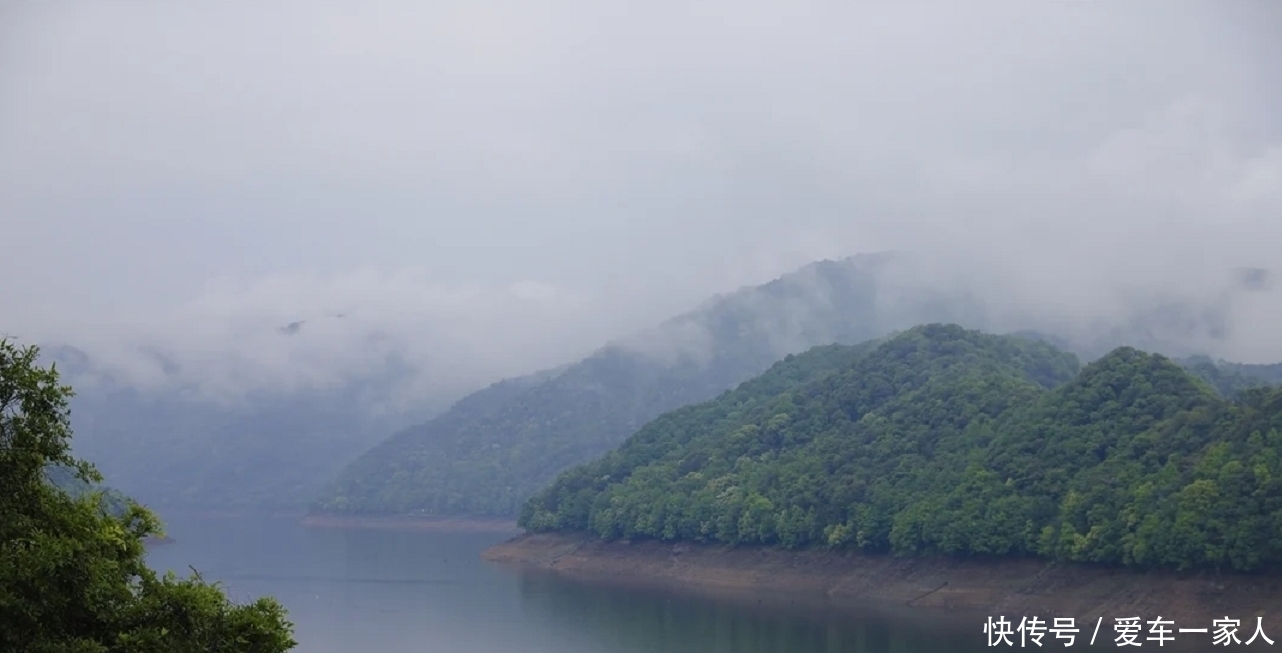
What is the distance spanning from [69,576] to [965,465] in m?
69.3

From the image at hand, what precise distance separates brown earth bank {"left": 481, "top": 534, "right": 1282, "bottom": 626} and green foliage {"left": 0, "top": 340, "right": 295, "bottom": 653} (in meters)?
49.6

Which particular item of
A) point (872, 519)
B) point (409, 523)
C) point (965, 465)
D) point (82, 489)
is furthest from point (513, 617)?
point (409, 523)

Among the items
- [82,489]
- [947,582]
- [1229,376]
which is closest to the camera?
[82,489]

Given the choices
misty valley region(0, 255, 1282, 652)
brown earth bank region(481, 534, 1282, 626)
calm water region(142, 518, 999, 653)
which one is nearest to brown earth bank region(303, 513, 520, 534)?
misty valley region(0, 255, 1282, 652)

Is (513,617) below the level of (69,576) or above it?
below

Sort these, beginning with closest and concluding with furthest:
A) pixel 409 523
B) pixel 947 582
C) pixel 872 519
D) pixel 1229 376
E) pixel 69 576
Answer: pixel 69 576 < pixel 947 582 < pixel 872 519 < pixel 1229 376 < pixel 409 523

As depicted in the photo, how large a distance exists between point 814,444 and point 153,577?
79888 millimetres

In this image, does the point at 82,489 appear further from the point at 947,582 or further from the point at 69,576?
the point at 947,582

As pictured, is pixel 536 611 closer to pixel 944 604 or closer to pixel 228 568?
pixel 944 604

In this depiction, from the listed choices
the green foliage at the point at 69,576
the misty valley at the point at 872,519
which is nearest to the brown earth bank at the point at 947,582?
the misty valley at the point at 872,519

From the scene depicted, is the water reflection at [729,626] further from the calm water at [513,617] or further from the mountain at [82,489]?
the mountain at [82,489]

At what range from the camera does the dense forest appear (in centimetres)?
6375

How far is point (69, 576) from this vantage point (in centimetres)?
1639

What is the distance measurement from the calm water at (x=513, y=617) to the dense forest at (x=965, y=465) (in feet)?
28.2
